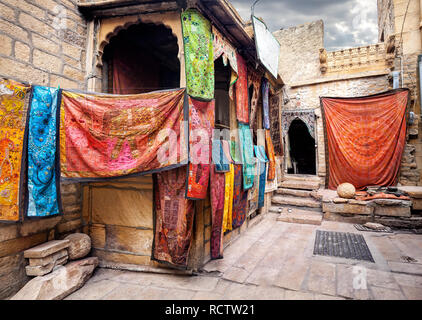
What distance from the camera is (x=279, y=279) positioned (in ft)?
10.0

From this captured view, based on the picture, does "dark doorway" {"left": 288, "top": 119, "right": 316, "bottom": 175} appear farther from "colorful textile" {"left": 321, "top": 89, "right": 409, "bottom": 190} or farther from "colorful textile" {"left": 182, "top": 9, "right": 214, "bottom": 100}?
"colorful textile" {"left": 182, "top": 9, "right": 214, "bottom": 100}

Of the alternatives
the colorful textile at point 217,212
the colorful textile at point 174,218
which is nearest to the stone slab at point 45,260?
the colorful textile at point 174,218

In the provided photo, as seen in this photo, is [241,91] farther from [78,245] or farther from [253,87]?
[78,245]

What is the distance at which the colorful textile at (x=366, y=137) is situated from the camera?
716cm

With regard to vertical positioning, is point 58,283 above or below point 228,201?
below

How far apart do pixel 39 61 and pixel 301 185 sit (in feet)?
23.3

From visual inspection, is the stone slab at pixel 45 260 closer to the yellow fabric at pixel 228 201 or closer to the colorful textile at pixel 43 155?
the colorful textile at pixel 43 155

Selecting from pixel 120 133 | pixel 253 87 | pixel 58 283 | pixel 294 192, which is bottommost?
pixel 58 283

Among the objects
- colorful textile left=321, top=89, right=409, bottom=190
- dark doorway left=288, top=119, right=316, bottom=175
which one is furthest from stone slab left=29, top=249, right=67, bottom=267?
dark doorway left=288, top=119, right=316, bottom=175

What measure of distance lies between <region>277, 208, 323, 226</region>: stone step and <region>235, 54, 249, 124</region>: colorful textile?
2.92 m

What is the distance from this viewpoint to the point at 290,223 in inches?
236

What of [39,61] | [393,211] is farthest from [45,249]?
[393,211]

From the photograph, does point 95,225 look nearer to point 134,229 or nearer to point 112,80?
point 134,229

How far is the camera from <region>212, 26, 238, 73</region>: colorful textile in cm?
347
